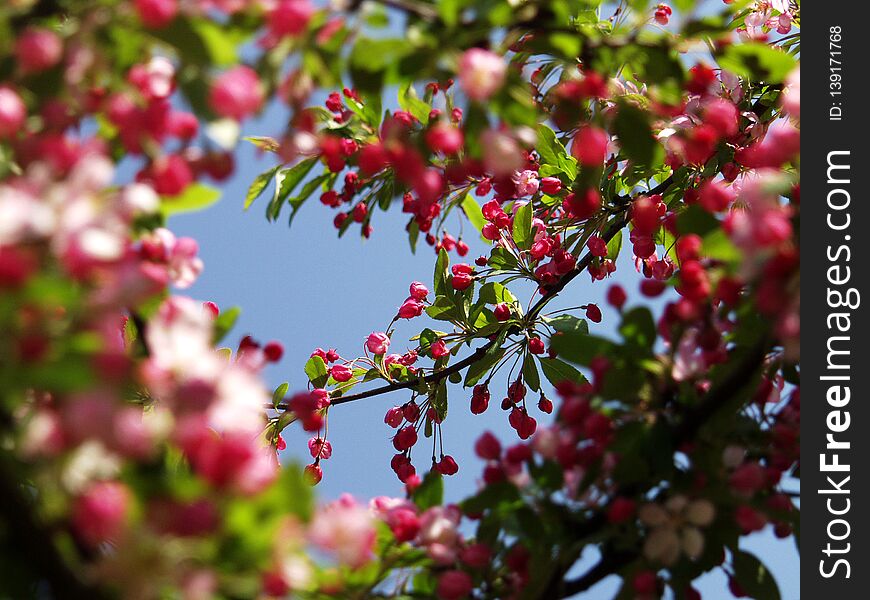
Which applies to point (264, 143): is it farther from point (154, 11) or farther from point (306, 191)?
point (154, 11)

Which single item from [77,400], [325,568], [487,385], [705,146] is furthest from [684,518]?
[487,385]

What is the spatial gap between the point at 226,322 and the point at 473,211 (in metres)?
2.27

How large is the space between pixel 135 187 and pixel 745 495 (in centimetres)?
110

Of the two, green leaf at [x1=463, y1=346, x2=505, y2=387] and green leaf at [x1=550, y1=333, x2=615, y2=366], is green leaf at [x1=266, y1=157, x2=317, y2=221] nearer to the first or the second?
green leaf at [x1=550, y1=333, x2=615, y2=366]

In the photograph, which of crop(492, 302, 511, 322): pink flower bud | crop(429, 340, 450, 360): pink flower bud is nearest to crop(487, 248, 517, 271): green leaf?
crop(492, 302, 511, 322): pink flower bud

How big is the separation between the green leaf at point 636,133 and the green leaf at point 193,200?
2.57ft

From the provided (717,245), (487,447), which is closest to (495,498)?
(487,447)

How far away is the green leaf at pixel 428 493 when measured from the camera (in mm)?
1606

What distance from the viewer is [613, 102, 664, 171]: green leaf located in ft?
5.17

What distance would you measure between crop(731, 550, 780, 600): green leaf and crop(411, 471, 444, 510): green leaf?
57 centimetres

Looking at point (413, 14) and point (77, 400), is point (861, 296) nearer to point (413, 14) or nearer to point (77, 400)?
point (413, 14)

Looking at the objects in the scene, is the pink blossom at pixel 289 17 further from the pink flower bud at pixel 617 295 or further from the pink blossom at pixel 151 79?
the pink flower bud at pixel 617 295

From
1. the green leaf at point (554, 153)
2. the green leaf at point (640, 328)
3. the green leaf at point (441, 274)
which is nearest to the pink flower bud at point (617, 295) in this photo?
the green leaf at point (640, 328)

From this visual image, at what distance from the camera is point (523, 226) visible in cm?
358
